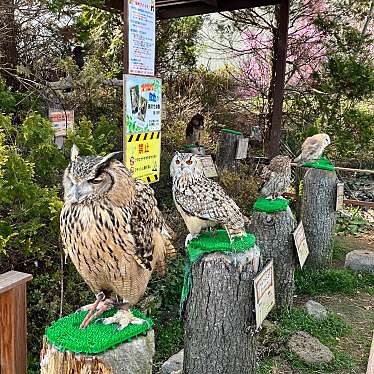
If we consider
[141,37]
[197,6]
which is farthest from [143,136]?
[197,6]

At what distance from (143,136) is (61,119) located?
0.94m

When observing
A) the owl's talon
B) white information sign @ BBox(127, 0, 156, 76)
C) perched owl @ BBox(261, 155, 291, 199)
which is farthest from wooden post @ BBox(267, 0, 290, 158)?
the owl's talon

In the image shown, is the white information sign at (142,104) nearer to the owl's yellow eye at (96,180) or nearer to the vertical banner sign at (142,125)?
the vertical banner sign at (142,125)

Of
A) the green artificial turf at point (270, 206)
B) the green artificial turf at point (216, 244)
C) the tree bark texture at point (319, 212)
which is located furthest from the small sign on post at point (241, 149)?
the green artificial turf at point (216, 244)

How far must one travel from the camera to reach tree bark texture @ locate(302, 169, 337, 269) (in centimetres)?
493

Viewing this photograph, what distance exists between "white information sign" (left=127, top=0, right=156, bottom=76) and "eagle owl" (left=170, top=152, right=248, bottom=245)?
2.74 ft

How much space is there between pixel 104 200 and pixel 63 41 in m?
3.67

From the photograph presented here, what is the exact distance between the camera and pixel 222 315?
246 centimetres

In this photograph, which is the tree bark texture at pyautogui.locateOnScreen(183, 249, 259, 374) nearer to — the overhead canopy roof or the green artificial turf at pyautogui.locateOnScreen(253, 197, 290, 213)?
the green artificial turf at pyautogui.locateOnScreen(253, 197, 290, 213)

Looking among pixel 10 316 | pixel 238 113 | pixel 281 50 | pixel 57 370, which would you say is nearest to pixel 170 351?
pixel 10 316

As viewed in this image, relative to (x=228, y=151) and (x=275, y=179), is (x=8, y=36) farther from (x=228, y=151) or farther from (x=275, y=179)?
(x=228, y=151)

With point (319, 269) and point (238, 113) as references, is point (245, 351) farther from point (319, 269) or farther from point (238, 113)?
point (238, 113)

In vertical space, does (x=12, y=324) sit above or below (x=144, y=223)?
below

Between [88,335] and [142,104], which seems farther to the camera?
[142,104]
